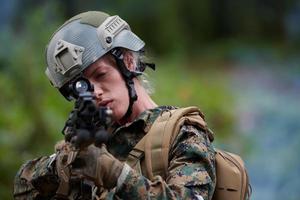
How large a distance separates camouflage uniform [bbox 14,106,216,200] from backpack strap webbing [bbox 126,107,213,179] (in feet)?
0.09

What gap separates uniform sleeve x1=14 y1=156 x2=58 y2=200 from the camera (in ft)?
13.6

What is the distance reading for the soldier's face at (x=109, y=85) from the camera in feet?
13.1

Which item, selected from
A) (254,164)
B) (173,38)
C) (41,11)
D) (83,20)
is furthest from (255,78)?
(83,20)

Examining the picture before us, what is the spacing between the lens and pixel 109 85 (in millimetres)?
4031

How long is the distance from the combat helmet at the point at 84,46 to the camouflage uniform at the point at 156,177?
4.6 inches

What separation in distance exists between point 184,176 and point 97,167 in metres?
0.39

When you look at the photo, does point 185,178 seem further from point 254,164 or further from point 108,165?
point 254,164

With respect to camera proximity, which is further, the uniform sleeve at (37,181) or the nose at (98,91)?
the uniform sleeve at (37,181)

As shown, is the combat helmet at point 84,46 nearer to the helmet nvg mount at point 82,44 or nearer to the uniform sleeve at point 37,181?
the helmet nvg mount at point 82,44

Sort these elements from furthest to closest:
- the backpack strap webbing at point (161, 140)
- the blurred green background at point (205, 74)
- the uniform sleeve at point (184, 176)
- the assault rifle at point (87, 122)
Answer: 1. the blurred green background at point (205, 74)
2. the backpack strap webbing at point (161, 140)
3. the uniform sleeve at point (184, 176)
4. the assault rifle at point (87, 122)

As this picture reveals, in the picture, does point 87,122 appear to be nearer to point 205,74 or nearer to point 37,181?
point 37,181

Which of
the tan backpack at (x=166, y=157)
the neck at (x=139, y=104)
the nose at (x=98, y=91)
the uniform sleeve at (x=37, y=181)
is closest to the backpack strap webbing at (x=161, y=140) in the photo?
the tan backpack at (x=166, y=157)

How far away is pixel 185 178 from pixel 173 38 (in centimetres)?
1209

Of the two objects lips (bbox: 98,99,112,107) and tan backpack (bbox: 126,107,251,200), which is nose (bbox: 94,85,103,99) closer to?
lips (bbox: 98,99,112,107)
